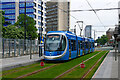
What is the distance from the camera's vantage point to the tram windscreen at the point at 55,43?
1738 centimetres

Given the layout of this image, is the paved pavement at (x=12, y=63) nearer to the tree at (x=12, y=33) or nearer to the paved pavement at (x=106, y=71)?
the paved pavement at (x=106, y=71)

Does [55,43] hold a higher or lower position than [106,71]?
higher

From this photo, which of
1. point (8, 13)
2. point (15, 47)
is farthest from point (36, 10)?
point (15, 47)

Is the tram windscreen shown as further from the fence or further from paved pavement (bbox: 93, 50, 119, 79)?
paved pavement (bbox: 93, 50, 119, 79)

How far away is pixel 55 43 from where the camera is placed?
17.5 metres

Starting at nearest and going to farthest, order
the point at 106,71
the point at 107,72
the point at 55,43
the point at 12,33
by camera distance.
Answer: the point at 107,72
the point at 106,71
the point at 55,43
the point at 12,33

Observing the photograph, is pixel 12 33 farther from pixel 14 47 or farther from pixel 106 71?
pixel 106 71

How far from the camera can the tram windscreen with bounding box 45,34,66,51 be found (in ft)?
57.0

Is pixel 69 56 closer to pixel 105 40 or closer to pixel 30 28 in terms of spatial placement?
pixel 30 28

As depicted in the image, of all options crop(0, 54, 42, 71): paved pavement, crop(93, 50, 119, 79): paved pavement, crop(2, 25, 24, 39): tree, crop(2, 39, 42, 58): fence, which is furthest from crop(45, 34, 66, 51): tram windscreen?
crop(2, 25, 24, 39): tree

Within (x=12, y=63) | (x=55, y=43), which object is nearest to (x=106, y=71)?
(x=55, y=43)

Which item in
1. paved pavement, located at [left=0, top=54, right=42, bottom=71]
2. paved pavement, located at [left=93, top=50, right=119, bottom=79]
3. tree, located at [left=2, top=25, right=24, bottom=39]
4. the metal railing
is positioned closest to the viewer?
paved pavement, located at [left=93, top=50, right=119, bottom=79]

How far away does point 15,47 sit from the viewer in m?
24.1

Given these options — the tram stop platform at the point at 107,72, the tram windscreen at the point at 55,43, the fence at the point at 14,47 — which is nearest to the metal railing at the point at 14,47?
the fence at the point at 14,47
